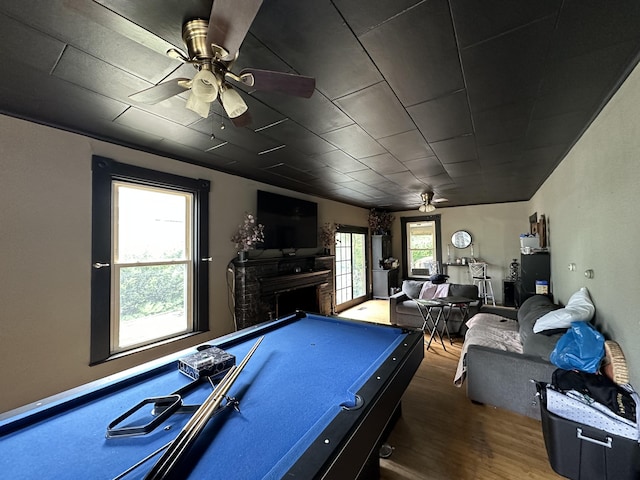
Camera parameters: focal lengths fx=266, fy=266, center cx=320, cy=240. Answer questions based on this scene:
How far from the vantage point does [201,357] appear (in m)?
1.55

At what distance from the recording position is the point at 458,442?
6.62 ft

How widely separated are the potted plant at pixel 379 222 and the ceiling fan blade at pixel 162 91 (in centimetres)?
621

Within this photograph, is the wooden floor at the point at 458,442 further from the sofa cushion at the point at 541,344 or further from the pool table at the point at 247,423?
the sofa cushion at the point at 541,344

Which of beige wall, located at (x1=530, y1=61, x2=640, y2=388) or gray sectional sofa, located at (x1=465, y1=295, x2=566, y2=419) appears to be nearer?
beige wall, located at (x1=530, y1=61, x2=640, y2=388)

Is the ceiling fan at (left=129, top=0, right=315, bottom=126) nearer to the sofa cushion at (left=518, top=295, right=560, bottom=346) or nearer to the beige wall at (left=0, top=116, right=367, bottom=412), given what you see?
the beige wall at (left=0, top=116, right=367, bottom=412)

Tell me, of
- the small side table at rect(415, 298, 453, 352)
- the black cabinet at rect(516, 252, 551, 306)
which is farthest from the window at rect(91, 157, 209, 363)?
the black cabinet at rect(516, 252, 551, 306)

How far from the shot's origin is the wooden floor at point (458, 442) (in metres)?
1.75

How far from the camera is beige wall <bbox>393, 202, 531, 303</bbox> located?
629 centimetres

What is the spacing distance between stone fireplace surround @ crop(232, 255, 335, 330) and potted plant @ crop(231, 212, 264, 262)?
0.17 m

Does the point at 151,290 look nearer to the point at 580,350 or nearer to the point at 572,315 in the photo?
the point at 580,350

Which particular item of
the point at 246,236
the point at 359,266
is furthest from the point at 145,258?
the point at 359,266

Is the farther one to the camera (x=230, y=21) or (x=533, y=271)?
(x=533, y=271)

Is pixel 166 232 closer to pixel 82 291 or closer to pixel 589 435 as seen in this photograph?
pixel 82 291

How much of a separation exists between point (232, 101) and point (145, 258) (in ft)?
7.27
